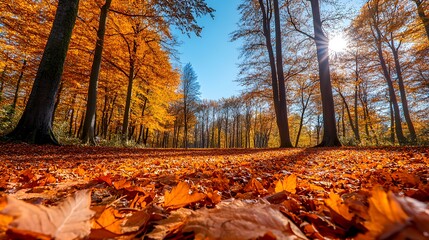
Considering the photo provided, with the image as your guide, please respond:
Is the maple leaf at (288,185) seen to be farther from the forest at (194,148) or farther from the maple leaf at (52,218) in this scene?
the maple leaf at (52,218)

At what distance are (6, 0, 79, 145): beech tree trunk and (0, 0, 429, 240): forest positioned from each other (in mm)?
27

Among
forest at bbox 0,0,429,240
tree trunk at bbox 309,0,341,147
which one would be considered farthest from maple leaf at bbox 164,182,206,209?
tree trunk at bbox 309,0,341,147

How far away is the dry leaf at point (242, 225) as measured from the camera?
52 centimetres

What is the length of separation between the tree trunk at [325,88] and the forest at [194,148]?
2.0 inches

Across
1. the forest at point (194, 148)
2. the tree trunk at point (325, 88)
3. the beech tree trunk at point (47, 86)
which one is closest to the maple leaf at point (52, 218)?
the forest at point (194, 148)

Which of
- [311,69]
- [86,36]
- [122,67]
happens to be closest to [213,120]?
[311,69]

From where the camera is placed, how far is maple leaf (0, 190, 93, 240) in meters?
0.43

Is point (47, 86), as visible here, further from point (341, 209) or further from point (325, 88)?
point (325, 88)

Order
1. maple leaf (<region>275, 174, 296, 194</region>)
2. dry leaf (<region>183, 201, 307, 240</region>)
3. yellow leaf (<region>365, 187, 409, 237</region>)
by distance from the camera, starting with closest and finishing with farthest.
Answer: yellow leaf (<region>365, 187, 409, 237</region>) → dry leaf (<region>183, 201, 307, 240</region>) → maple leaf (<region>275, 174, 296, 194</region>)

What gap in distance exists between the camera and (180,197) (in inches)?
36.7

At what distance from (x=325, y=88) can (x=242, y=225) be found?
33.6 feet

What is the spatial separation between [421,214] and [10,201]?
2.51 feet

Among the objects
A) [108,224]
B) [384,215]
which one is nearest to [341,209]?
[384,215]

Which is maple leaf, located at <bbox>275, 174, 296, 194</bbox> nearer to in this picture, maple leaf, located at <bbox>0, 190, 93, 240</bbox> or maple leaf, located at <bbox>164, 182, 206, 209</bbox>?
maple leaf, located at <bbox>164, 182, 206, 209</bbox>
